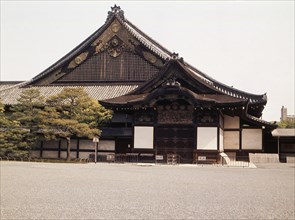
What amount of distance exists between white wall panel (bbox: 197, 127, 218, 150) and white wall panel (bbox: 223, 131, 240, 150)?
3.69 metres

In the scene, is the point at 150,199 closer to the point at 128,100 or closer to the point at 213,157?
the point at 213,157

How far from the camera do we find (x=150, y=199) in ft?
36.4

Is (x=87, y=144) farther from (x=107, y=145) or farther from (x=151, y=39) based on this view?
(x=151, y=39)

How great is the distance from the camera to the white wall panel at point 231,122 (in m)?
32.6

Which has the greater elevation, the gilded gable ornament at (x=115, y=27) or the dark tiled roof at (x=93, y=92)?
the gilded gable ornament at (x=115, y=27)

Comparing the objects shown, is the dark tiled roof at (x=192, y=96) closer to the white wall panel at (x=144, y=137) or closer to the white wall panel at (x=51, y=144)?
the white wall panel at (x=144, y=137)

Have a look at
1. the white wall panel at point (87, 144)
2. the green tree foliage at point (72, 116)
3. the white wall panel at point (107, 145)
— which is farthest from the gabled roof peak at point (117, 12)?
the white wall panel at point (87, 144)

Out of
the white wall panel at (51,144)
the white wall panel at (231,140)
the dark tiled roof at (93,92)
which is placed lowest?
the white wall panel at (51,144)

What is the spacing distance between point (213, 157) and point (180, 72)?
6838mm

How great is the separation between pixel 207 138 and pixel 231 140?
13.5 ft

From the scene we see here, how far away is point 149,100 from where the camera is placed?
2916 cm

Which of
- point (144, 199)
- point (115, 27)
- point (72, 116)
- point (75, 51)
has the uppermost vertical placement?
point (115, 27)

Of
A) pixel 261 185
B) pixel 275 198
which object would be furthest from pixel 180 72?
pixel 275 198

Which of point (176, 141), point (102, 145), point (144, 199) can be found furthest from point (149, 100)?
point (144, 199)
